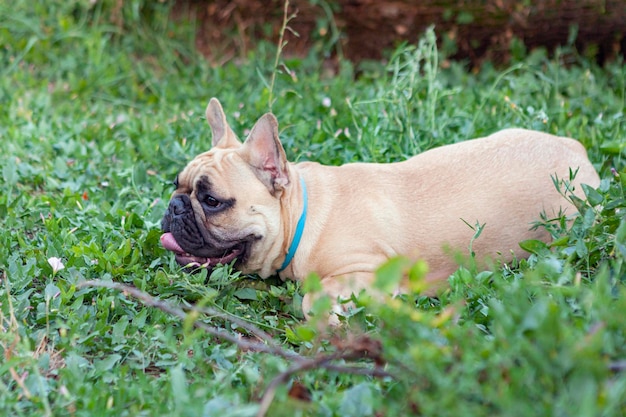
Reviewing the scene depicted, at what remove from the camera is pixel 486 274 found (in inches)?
141

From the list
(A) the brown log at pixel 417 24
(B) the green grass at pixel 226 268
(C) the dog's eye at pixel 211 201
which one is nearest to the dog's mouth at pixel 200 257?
(B) the green grass at pixel 226 268

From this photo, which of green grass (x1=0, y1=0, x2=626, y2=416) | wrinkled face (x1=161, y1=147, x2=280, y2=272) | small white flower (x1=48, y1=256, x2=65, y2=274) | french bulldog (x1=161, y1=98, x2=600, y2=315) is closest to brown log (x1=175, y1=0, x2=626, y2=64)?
green grass (x1=0, y1=0, x2=626, y2=416)

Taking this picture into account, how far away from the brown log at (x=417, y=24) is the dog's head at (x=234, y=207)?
12.2 feet

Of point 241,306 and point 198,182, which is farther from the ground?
point 198,182

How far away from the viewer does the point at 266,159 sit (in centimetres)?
409

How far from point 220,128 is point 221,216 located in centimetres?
79

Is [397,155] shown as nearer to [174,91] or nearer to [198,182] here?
[198,182]

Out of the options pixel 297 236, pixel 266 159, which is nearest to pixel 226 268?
pixel 297 236

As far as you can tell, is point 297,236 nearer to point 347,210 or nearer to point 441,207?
point 347,210

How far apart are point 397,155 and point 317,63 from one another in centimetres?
247

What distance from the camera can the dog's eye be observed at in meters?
4.02

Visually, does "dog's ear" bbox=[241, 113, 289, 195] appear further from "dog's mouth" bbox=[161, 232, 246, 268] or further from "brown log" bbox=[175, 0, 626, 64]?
"brown log" bbox=[175, 0, 626, 64]

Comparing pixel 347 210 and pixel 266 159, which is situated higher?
pixel 266 159

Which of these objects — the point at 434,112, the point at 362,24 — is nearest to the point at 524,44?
the point at 362,24
